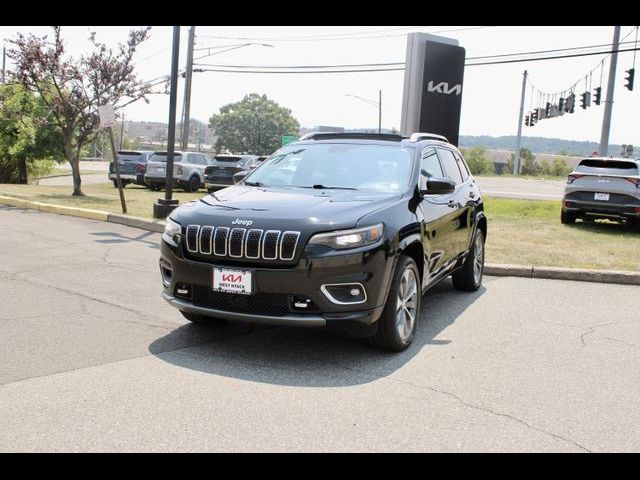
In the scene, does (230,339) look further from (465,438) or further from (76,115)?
(76,115)

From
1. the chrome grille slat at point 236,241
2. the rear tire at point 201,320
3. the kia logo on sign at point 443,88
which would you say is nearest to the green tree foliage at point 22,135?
the kia logo on sign at point 443,88

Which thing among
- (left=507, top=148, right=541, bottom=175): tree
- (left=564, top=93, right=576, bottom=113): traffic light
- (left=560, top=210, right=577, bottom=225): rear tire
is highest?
(left=564, top=93, right=576, bottom=113): traffic light

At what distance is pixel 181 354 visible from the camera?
4.80 metres

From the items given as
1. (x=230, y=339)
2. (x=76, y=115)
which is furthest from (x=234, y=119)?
(x=230, y=339)

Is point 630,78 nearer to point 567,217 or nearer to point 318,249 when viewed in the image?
point 567,217

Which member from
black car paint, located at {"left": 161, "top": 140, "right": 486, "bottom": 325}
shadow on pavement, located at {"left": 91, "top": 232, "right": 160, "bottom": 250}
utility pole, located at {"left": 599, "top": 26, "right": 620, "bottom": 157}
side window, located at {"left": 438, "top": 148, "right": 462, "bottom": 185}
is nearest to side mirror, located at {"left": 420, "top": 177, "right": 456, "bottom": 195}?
black car paint, located at {"left": 161, "top": 140, "right": 486, "bottom": 325}

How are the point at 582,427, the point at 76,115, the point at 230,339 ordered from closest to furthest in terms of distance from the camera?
the point at 582,427 < the point at 230,339 < the point at 76,115

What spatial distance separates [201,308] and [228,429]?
141cm

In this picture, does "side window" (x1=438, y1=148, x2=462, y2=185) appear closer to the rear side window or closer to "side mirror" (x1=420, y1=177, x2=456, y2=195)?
"side mirror" (x1=420, y1=177, x2=456, y2=195)

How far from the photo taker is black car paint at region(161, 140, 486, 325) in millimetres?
4523

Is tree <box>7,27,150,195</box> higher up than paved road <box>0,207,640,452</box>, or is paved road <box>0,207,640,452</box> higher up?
tree <box>7,27,150,195</box>

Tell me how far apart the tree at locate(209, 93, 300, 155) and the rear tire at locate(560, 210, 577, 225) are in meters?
113

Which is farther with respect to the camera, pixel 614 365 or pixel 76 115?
pixel 76 115

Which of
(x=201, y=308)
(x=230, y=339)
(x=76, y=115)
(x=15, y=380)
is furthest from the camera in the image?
(x=76, y=115)
